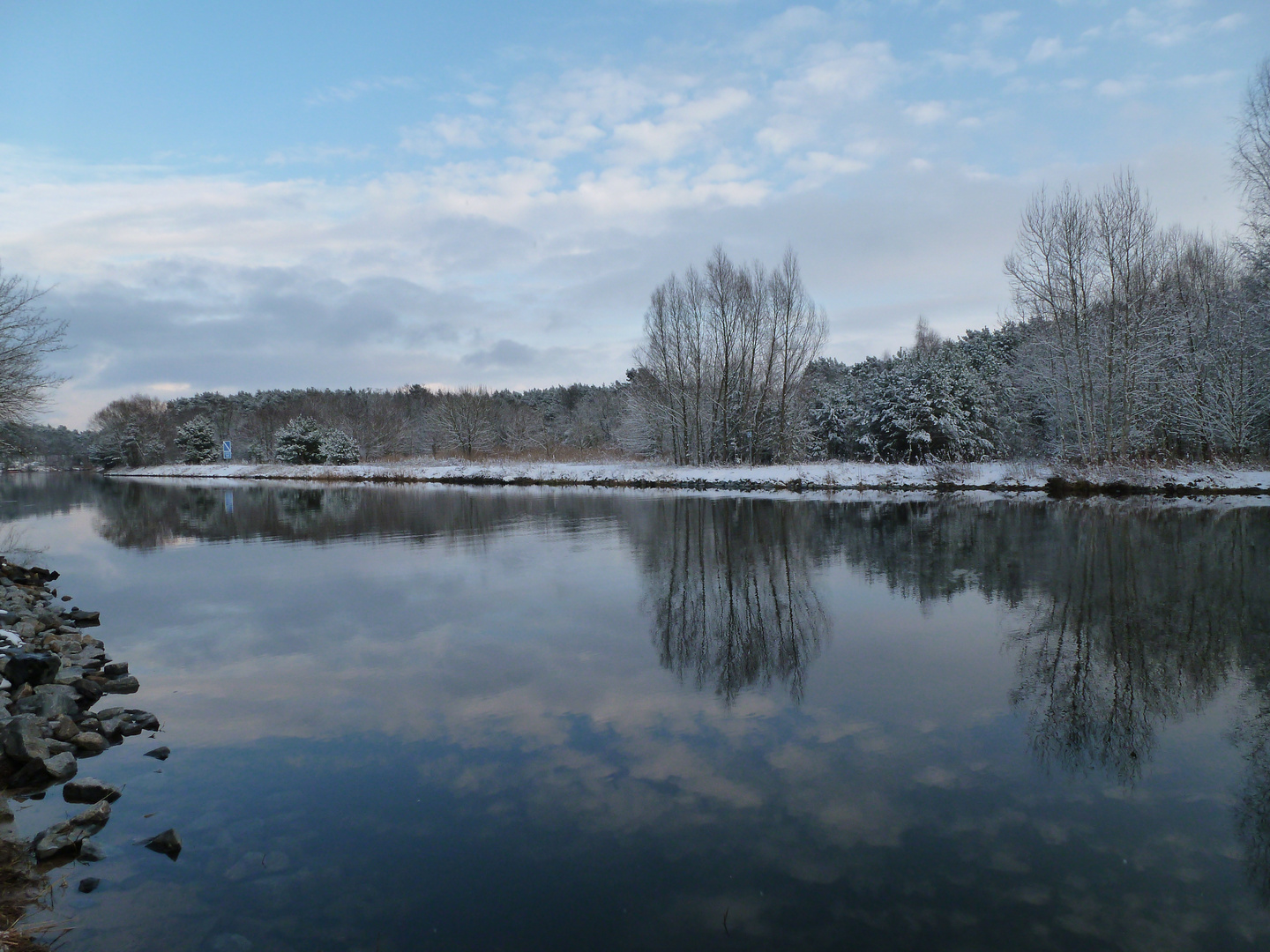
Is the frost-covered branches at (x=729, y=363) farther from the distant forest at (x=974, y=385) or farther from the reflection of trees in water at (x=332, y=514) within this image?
the reflection of trees in water at (x=332, y=514)

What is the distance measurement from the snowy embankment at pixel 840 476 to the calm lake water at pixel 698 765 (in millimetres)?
17273

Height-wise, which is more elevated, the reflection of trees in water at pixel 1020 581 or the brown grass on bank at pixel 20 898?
the reflection of trees in water at pixel 1020 581

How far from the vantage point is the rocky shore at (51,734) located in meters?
3.83

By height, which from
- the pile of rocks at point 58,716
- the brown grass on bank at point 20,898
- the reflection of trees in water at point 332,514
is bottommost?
the brown grass on bank at point 20,898

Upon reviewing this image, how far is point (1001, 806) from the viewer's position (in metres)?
4.25

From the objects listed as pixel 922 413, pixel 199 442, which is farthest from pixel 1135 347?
pixel 199 442

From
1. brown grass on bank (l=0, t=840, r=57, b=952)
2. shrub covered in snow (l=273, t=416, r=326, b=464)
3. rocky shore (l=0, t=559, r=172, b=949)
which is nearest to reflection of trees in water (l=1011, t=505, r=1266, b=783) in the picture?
brown grass on bank (l=0, t=840, r=57, b=952)

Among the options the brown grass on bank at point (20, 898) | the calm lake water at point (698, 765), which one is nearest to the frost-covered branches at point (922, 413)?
the calm lake water at point (698, 765)

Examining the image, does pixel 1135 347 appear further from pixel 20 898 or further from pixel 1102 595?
pixel 20 898

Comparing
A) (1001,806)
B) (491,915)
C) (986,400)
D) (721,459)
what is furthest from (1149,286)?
(491,915)

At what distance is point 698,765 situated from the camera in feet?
16.0

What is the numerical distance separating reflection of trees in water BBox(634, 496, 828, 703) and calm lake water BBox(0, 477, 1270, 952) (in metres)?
0.08

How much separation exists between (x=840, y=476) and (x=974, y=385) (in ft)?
39.9

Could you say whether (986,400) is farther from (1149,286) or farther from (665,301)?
(665,301)
